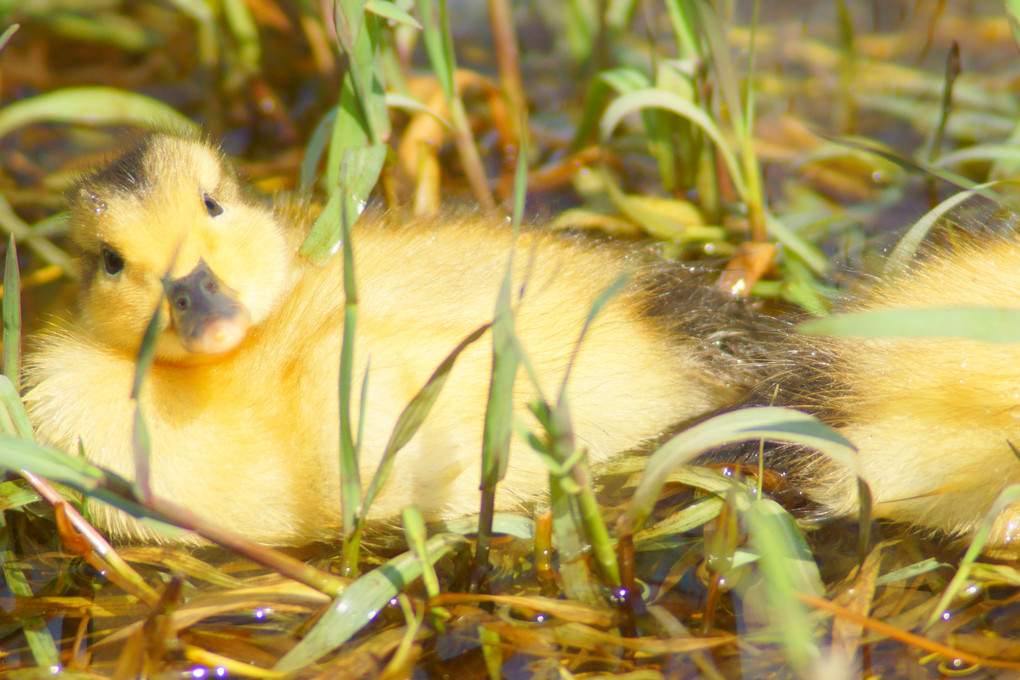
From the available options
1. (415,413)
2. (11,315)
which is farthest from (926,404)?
(11,315)

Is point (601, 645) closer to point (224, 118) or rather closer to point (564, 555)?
point (564, 555)

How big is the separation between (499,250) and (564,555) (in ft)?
2.44

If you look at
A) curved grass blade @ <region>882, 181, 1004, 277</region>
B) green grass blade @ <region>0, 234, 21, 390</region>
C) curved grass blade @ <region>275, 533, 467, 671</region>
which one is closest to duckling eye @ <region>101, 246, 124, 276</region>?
green grass blade @ <region>0, 234, 21, 390</region>

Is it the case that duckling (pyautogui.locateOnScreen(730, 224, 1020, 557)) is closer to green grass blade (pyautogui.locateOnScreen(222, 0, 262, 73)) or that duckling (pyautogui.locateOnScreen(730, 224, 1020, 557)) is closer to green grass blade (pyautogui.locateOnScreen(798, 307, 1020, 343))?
green grass blade (pyautogui.locateOnScreen(798, 307, 1020, 343))

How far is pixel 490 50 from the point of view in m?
3.42

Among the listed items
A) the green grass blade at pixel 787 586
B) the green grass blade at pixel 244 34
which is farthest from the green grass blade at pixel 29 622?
the green grass blade at pixel 244 34

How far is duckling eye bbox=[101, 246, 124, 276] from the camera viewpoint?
6.30ft

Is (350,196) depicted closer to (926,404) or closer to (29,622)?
(29,622)

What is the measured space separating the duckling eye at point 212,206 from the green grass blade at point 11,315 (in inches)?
15.6

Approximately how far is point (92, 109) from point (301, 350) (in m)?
1.34

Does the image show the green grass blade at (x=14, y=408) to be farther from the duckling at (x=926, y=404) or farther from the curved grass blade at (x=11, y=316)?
the duckling at (x=926, y=404)

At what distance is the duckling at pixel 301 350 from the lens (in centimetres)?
171

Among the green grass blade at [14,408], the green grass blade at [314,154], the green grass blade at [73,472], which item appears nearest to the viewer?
the green grass blade at [73,472]

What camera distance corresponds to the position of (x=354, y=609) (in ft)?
4.75
